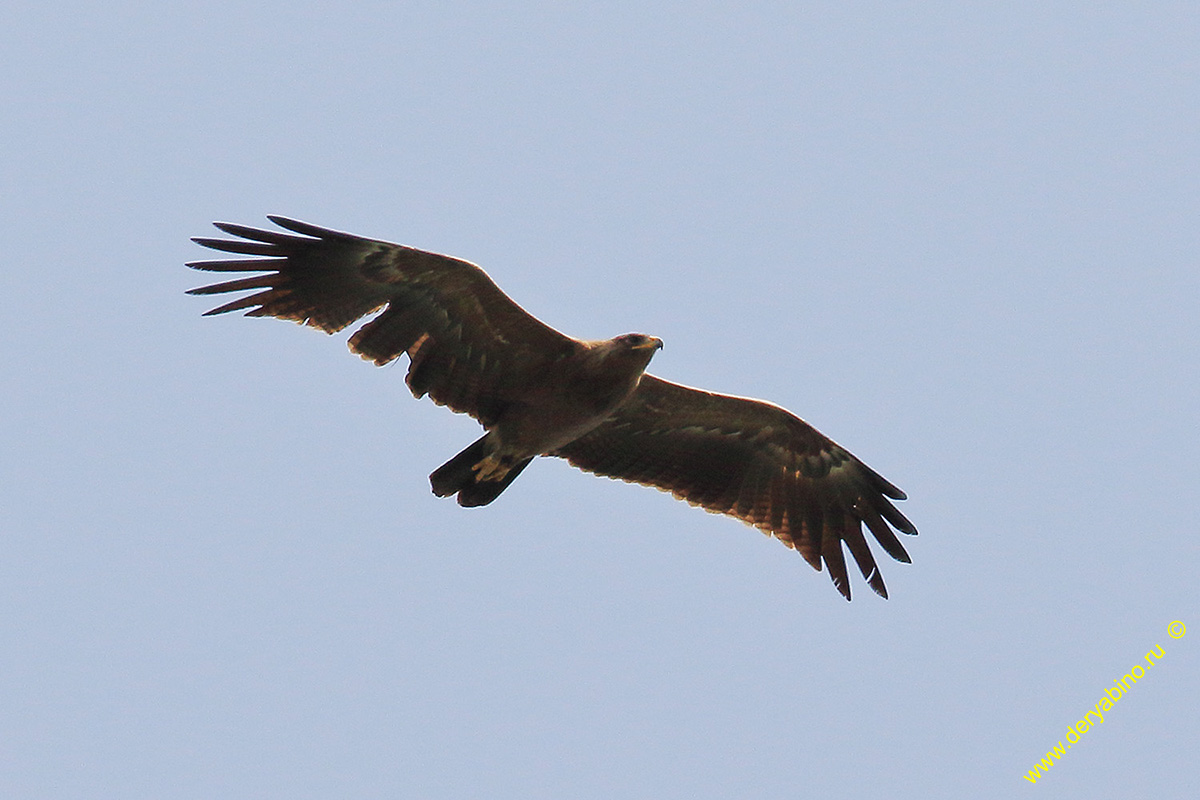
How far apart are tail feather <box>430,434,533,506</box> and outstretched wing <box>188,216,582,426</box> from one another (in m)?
0.76

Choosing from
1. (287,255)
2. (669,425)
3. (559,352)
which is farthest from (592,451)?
(287,255)

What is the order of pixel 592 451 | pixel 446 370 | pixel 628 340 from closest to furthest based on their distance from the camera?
pixel 628 340
pixel 446 370
pixel 592 451

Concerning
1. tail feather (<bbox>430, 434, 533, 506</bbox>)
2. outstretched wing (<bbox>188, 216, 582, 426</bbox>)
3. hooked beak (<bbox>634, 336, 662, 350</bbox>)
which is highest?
outstretched wing (<bbox>188, 216, 582, 426</bbox>)

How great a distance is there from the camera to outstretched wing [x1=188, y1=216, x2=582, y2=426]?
1073 centimetres

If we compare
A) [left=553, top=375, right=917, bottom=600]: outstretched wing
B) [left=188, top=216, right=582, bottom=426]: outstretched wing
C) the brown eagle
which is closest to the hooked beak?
the brown eagle

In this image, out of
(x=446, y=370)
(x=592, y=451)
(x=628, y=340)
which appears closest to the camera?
(x=628, y=340)

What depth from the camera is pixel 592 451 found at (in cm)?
1234

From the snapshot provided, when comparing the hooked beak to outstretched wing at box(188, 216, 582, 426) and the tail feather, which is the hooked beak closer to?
outstretched wing at box(188, 216, 582, 426)

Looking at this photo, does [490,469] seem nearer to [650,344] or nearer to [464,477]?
[464,477]

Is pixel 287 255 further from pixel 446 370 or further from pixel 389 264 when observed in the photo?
pixel 446 370

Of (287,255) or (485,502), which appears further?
(485,502)

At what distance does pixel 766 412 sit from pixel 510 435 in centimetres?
243

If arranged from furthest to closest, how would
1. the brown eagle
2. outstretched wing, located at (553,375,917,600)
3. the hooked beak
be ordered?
outstretched wing, located at (553,375,917,600)
the brown eagle
the hooked beak

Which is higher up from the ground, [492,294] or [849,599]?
[492,294]
